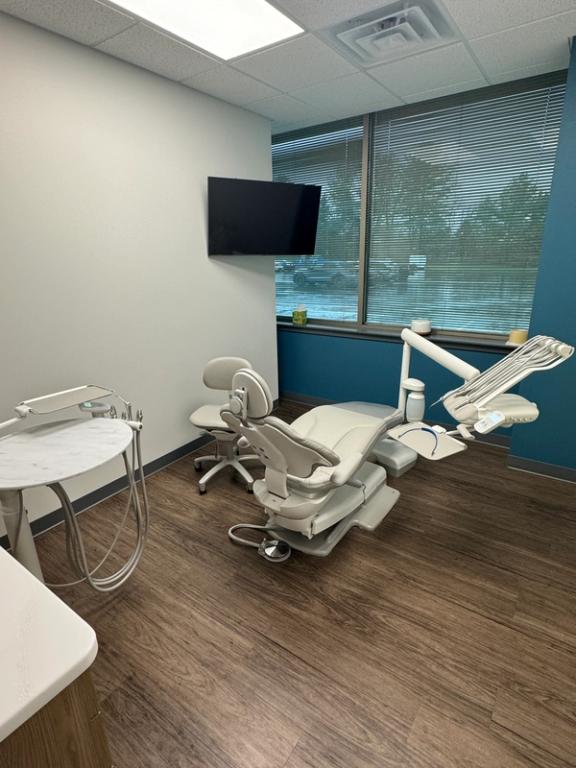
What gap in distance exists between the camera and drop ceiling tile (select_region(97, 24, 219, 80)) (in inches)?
75.3

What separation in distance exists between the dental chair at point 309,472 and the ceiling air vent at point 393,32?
173 centimetres

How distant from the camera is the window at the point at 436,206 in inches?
109

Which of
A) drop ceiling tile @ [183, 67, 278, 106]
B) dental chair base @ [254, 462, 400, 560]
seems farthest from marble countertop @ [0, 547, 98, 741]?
drop ceiling tile @ [183, 67, 278, 106]

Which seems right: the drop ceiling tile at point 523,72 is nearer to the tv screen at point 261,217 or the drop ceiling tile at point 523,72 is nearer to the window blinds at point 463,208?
the window blinds at point 463,208

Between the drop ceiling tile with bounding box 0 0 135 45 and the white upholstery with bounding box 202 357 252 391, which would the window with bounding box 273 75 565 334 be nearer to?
the white upholstery with bounding box 202 357 252 391

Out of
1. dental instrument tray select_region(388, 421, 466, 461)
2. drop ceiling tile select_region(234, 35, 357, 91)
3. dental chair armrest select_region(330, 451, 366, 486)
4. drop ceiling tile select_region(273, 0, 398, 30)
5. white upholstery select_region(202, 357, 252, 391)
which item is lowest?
dental chair armrest select_region(330, 451, 366, 486)

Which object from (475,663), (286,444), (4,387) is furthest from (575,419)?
(4,387)

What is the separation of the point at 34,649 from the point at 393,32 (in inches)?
105

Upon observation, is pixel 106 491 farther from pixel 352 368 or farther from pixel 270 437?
pixel 352 368

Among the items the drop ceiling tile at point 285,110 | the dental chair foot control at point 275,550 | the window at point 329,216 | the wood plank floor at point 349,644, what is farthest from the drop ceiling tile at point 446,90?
the dental chair foot control at point 275,550

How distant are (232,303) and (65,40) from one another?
5.62 feet

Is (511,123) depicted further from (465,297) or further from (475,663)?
(475,663)

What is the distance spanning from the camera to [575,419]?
250 centimetres

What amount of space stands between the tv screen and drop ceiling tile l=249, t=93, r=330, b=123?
504 mm
